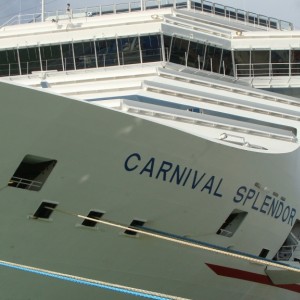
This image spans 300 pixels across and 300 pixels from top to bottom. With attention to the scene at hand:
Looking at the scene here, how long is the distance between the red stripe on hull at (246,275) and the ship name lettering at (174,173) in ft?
5.75

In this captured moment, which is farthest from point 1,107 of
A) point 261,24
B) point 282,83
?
point 261,24

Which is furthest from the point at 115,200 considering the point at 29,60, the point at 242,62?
the point at 242,62

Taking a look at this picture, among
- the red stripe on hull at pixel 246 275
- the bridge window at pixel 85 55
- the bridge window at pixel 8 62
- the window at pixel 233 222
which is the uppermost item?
the bridge window at pixel 85 55

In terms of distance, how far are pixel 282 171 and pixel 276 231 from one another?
135cm

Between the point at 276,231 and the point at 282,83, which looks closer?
the point at 276,231

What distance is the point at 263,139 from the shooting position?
16.2 metres

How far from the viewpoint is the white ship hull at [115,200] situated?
11719 millimetres

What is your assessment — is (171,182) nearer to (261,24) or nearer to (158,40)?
(158,40)

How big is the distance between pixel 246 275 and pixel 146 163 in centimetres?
425

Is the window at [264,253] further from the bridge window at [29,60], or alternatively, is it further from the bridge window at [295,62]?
the bridge window at [29,60]

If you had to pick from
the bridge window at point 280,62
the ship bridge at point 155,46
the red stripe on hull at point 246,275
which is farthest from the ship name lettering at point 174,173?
the bridge window at point 280,62

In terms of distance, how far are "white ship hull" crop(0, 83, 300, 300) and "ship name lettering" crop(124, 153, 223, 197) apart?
0.07 feet

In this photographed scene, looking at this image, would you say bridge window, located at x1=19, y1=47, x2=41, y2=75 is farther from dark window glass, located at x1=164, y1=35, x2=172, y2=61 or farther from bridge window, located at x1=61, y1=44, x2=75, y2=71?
dark window glass, located at x1=164, y1=35, x2=172, y2=61

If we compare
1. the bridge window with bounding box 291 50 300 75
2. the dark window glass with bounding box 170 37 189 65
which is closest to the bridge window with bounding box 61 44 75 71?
the dark window glass with bounding box 170 37 189 65
